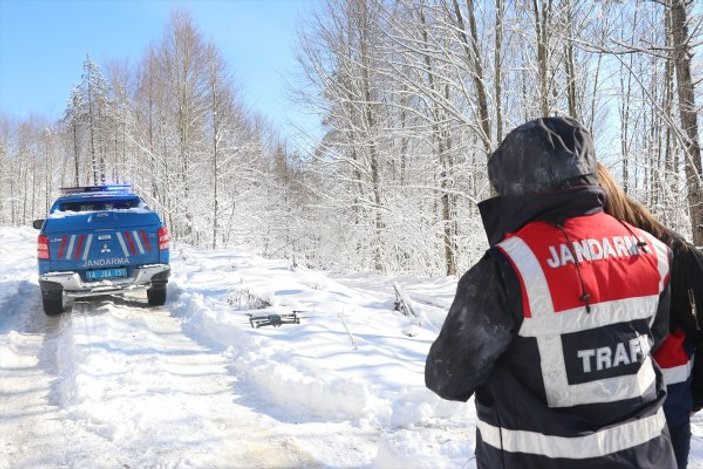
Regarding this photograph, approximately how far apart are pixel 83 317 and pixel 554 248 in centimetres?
707

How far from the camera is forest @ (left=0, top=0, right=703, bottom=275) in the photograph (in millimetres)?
8070

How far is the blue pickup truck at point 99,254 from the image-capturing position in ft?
22.5

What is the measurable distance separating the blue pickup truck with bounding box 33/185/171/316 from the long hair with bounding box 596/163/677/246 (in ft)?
22.1

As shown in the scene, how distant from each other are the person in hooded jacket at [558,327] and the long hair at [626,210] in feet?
0.77

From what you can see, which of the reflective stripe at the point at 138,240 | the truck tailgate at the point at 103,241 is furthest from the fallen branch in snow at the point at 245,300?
the reflective stripe at the point at 138,240

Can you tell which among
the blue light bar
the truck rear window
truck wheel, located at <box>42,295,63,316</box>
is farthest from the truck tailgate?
the blue light bar

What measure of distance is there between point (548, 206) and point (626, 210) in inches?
22.5

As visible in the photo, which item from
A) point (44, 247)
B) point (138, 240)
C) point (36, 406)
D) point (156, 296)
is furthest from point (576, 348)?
point (156, 296)

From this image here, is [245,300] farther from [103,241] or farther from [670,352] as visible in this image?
[670,352]

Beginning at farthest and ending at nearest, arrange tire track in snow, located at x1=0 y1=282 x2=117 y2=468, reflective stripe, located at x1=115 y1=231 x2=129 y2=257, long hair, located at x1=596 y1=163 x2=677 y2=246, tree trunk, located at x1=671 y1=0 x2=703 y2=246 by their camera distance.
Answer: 1. reflective stripe, located at x1=115 y1=231 x2=129 y2=257
2. tree trunk, located at x1=671 y1=0 x2=703 y2=246
3. tire track in snow, located at x1=0 y1=282 x2=117 y2=468
4. long hair, located at x1=596 y1=163 x2=677 y2=246

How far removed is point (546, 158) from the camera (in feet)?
4.83

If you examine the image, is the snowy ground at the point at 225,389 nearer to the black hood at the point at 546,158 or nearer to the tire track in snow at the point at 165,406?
the tire track in snow at the point at 165,406

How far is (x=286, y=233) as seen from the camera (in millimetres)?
31984

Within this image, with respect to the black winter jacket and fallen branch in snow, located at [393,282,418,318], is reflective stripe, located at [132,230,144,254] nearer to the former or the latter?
fallen branch in snow, located at [393,282,418,318]
